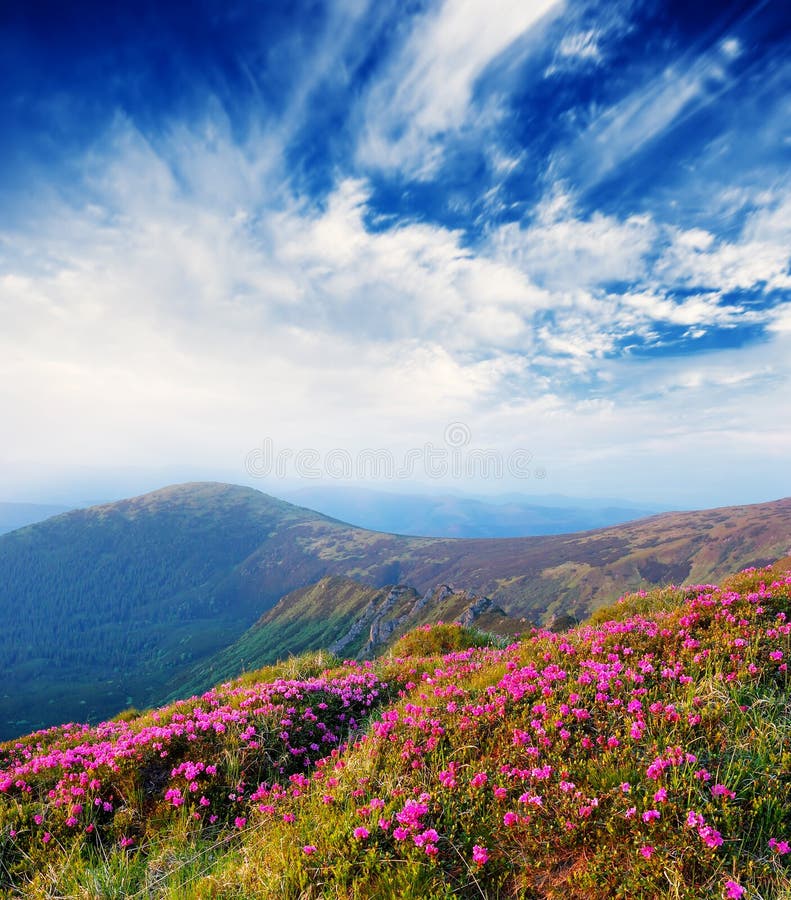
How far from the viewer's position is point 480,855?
425 centimetres

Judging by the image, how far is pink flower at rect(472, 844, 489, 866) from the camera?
425cm

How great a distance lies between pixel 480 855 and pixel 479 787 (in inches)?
44.0

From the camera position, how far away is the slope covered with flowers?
4262mm

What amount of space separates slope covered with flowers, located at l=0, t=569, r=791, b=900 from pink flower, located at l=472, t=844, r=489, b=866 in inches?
4.3

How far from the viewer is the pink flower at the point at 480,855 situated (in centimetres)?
425

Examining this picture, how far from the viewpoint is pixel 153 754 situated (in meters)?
7.48

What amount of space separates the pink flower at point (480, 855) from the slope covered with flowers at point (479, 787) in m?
0.11

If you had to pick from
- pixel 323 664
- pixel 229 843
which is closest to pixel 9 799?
pixel 229 843

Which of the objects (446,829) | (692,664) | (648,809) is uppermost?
(692,664)

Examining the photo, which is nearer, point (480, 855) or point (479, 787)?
point (480, 855)

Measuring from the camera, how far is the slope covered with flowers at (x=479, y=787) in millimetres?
4262

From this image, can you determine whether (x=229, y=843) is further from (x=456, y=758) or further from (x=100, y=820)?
(x=456, y=758)

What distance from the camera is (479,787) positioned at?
534 centimetres

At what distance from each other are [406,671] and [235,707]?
419 centimetres
